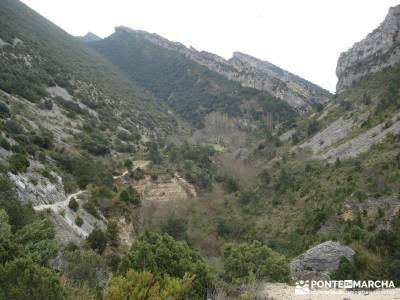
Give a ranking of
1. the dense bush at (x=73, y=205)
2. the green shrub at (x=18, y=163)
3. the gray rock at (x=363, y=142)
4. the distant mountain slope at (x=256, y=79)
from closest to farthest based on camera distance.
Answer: the green shrub at (x=18, y=163) < the dense bush at (x=73, y=205) < the gray rock at (x=363, y=142) < the distant mountain slope at (x=256, y=79)

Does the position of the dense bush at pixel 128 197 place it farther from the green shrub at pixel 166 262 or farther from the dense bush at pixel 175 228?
the green shrub at pixel 166 262

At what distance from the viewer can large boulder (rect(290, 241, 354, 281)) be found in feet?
83.8

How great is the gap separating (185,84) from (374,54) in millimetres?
62738

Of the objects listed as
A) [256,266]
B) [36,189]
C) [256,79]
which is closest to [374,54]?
[256,79]

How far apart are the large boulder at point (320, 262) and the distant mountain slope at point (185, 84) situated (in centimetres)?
7845

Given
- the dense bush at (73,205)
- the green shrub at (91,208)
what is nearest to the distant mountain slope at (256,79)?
the green shrub at (91,208)

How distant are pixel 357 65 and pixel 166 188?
145 feet

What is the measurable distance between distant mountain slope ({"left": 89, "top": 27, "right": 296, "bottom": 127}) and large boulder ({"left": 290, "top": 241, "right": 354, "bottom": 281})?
78454mm

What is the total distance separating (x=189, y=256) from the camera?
17.1 metres

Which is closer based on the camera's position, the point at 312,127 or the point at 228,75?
the point at 312,127

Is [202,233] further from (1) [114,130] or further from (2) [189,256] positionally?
(1) [114,130]

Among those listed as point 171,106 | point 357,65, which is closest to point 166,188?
point 357,65

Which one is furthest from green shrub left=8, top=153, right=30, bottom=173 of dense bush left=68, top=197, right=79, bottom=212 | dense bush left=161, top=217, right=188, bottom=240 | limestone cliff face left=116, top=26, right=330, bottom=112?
limestone cliff face left=116, top=26, right=330, bottom=112

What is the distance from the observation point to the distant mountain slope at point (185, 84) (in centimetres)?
11294
